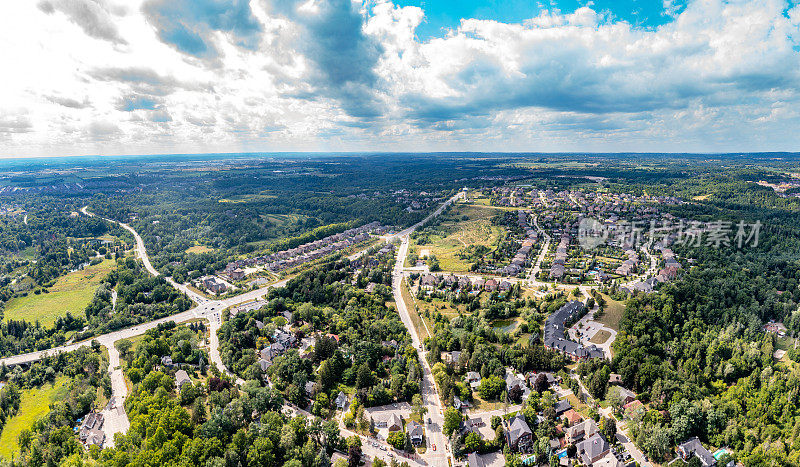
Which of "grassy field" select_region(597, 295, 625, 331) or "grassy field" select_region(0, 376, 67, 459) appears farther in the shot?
"grassy field" select_region(597, 295, 625, 331)

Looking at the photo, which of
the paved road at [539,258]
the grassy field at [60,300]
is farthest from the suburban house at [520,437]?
the grassy field at [60,300]

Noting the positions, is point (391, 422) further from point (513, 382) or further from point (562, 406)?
point (562, 406)

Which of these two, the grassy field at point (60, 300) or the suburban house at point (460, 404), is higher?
the suburban house at point (460, 404)

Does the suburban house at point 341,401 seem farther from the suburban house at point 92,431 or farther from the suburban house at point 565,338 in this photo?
the suburban house at point 565,338

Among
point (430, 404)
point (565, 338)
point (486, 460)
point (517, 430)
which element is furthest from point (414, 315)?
point (486, 460)

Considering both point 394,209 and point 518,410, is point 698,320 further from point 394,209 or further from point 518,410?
point 394,209

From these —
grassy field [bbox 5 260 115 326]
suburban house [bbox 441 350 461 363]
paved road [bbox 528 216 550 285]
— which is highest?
paved road [bbox 528 216 550 285]

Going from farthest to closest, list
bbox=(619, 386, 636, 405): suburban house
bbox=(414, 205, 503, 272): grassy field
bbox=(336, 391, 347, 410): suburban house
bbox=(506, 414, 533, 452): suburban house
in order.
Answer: bbox=(414, 205, 503, 272): grassy field
bbox=(336, 391, 347, 410): suburban house
bbox=(619, 386, 636, 405): suburban house
bbox=(506, 414, 533, 452): suburban house

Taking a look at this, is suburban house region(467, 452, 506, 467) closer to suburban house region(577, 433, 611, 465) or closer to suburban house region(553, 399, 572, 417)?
suburban house region(577, 433, 611, 465)

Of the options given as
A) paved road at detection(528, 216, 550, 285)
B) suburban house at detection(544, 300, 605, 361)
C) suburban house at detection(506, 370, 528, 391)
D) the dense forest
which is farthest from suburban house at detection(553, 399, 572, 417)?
paved road at detection(528, 216, 550, 285)
